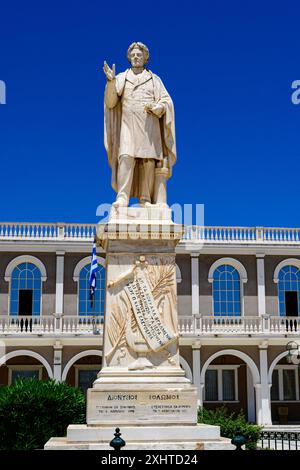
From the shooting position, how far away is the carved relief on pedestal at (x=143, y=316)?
7621 millimetres

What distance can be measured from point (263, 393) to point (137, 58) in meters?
22.3

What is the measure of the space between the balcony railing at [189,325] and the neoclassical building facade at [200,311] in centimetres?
4

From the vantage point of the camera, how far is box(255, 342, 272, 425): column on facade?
93.2 ft

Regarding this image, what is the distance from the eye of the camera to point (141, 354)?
300 inches

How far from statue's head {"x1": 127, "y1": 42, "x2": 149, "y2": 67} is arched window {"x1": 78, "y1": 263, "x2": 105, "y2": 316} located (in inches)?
824

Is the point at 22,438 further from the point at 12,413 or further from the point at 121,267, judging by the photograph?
the point at 121,267

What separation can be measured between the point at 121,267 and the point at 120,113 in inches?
74.0

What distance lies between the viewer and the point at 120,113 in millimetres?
8484

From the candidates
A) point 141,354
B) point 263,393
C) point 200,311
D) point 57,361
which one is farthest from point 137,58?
point 263,393

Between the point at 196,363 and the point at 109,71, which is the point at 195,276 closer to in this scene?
the point at 196,363

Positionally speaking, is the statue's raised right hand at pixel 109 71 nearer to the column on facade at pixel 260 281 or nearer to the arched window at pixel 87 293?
the arched window at pixel 87 293

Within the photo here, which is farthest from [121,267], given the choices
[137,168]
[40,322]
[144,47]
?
[40,322]

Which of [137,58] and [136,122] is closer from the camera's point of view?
[136,122]

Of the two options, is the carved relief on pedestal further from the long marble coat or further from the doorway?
the doorway
